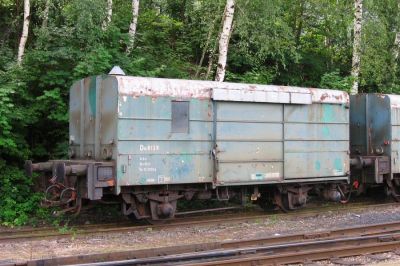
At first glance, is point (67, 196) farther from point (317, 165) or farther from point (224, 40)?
point (224, 40)

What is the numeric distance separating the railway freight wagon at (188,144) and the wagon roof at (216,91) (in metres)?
0.02

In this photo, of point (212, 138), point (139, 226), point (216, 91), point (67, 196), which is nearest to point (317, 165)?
point (212, 138)

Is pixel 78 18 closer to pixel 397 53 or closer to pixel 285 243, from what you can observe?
pixel 285 243

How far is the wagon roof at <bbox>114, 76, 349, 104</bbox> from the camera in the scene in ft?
35.8

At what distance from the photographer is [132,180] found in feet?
35.1

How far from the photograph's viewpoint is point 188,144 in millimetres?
11570

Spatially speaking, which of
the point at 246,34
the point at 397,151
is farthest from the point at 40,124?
the point at 397,151

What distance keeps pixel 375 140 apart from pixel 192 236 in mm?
7689

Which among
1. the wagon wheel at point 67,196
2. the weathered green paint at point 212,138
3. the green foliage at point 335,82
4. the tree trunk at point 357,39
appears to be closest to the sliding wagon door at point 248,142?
the weathered green paint at point 212,138

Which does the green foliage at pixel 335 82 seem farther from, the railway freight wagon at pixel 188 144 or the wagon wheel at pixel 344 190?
the railway freight wagon at pixel 188 144

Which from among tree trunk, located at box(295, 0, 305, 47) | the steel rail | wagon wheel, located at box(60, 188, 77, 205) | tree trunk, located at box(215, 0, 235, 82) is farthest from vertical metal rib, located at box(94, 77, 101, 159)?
tree trunk, located at box(295, 0, 305, 47)

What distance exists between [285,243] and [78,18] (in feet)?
29.8

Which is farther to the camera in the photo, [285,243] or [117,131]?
[117,131]

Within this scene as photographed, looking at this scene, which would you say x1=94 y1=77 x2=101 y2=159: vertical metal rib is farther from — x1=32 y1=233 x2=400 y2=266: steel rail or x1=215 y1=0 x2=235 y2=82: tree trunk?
x1=215 y1=0 x2=235 y2=82: tree trunk
